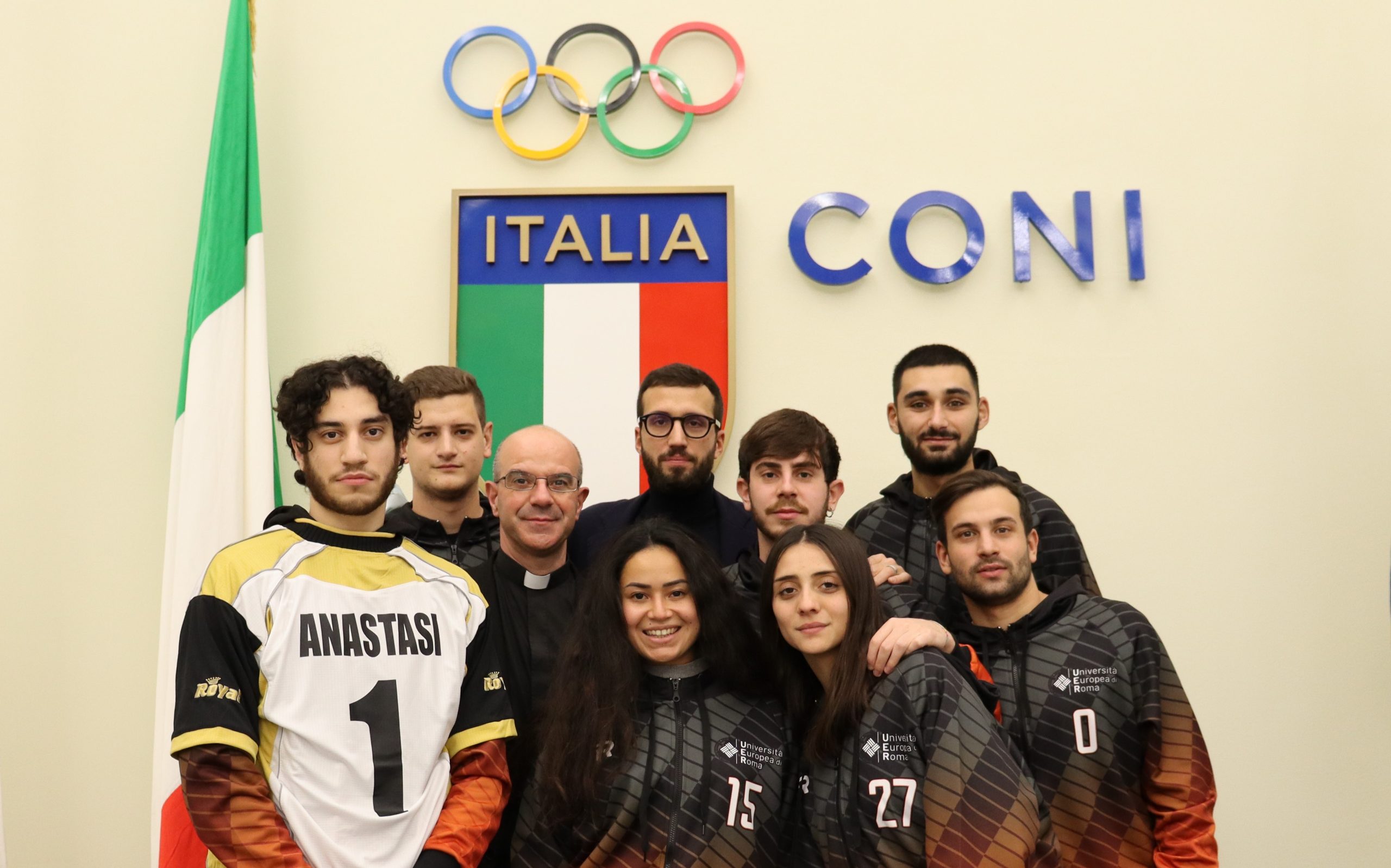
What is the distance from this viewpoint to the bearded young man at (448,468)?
2432 mm

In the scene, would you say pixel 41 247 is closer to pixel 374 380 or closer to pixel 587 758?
pixel 374 380

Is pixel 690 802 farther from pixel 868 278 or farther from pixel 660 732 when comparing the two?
pixel 868 278

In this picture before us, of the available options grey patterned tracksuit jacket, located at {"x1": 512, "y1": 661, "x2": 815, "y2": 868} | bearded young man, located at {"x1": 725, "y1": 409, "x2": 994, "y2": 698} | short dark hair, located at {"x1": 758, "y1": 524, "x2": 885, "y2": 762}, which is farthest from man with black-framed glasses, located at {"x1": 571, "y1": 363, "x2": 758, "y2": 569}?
grey patterned tracksuit jacket, located at {"x1": 512, "y1": 661, "x2": 815, "y2": 868}

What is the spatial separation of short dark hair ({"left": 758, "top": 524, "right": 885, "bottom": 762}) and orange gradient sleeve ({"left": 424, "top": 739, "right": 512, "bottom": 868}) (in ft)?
1.75

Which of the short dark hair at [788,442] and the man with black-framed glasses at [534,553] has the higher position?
the short dark hair at [788,442]

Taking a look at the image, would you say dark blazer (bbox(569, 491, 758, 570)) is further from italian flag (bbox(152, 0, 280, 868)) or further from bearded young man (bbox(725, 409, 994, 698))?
italian flag (bbox(152, 0, 280, 868))

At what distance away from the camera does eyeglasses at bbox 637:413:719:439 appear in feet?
8.13

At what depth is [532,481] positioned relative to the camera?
2.28 metres

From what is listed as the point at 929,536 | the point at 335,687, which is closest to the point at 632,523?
the point at 929,536

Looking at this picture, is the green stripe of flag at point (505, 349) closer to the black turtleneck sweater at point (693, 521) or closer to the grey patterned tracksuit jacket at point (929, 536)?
the black turtleneck sweater at point (693, 521)

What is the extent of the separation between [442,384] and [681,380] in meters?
0.55

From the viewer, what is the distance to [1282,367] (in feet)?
10.2

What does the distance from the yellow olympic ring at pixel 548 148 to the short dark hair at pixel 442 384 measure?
886 mm

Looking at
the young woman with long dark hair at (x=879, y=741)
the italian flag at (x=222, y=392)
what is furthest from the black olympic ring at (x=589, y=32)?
the young woman with long dark hair at (x=879, y=741)
